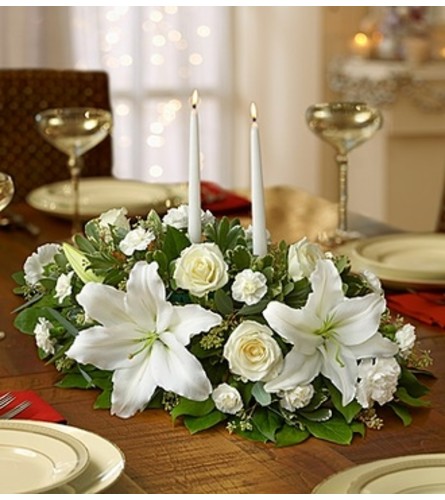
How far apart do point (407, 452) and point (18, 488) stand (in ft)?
1.20

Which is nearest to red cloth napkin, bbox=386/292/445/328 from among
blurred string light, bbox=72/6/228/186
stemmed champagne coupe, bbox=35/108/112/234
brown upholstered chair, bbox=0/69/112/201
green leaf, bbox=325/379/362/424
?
green leaf, bbox=325/379/362/424

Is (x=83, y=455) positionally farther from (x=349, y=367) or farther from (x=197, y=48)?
(x=197, y=48)

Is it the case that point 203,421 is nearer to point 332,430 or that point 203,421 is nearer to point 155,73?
point 332,430

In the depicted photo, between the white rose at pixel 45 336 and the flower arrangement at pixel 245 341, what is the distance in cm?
9

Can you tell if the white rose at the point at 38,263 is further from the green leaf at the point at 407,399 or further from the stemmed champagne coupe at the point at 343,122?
the stemmed champagne coupe at the point at 343,122

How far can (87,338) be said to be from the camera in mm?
1271

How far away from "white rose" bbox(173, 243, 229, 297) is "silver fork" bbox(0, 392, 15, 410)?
0.72 ft

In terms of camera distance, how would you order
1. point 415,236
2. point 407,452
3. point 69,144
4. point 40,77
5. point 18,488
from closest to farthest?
point 18,488 < point 407,452 < point 415,236 < point 69,144 < point 40,77

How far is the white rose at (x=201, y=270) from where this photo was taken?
4.20ft

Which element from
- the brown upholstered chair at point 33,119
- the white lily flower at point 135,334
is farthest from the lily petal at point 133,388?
the brown upholstered chair at point 33,119

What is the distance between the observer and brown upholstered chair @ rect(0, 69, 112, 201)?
2918 millimetres

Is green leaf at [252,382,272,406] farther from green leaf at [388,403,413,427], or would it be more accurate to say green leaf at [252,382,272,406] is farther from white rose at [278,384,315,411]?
green leaf at [388,403,413,427]

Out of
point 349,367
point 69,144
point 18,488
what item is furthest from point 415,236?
point 18,488

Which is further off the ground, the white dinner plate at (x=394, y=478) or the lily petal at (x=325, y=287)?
the lily petal at (x=325, y=287)
